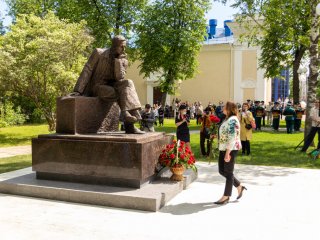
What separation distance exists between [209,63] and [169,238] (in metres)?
31.8

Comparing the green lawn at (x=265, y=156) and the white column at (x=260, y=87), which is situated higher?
the white column at (x=260, y=87)

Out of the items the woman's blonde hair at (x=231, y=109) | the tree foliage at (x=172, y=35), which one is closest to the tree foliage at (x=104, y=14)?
the tree foliage at (x=172, y=35)

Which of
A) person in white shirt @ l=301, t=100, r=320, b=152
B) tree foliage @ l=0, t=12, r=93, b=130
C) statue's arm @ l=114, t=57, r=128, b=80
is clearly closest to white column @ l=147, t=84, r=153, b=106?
tree foliage @ l=0, t=12, r=93, b=130

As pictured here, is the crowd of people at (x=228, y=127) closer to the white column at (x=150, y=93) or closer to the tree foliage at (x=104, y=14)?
the tree foliage at (x=104, y=14)

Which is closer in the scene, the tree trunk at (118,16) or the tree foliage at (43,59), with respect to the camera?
the tree foliage at (43,59)

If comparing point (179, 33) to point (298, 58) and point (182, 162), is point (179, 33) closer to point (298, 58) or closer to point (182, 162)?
point (298, 58)

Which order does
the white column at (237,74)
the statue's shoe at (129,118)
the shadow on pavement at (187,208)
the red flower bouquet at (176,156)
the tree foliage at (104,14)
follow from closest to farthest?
the shadow on pavement at (187,208) → the red flower bouquet at (176,156) → the statue's shoe at (129,118) → the tree foliage at (104,14) → the white column at (237,74)

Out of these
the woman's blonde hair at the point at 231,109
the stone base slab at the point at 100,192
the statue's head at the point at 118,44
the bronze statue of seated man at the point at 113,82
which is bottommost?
the stone base slab at the point at 100,192

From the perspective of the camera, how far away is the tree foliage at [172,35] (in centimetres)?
2667

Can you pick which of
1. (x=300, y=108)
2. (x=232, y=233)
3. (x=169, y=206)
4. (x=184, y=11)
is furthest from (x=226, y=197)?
(x=184, y=11)

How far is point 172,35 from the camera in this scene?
2669 cm

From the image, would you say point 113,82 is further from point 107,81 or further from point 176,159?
point 176,159

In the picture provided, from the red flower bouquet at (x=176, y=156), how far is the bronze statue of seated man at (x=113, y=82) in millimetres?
709

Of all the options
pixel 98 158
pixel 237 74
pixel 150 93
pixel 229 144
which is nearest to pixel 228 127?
pixel 229 144
